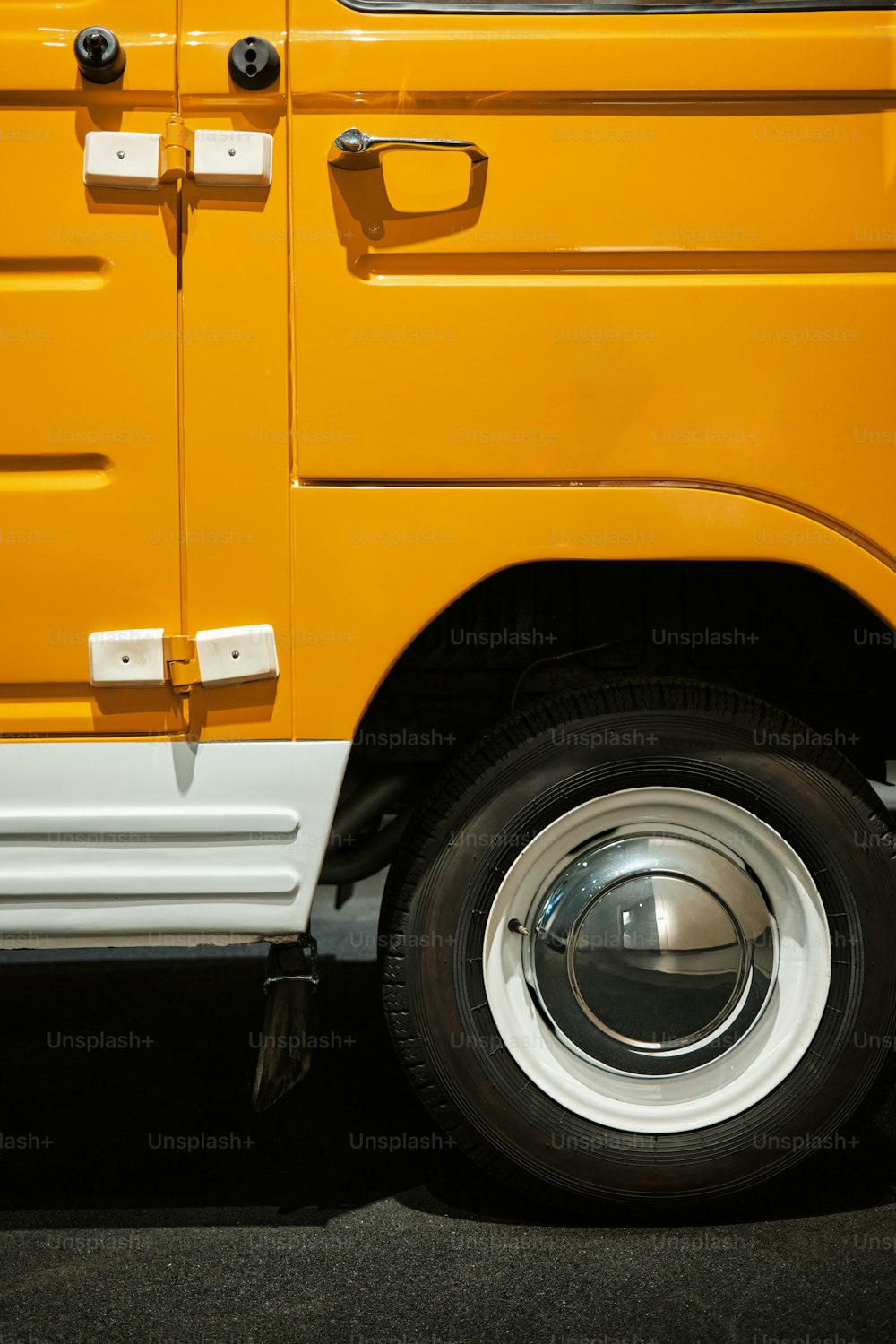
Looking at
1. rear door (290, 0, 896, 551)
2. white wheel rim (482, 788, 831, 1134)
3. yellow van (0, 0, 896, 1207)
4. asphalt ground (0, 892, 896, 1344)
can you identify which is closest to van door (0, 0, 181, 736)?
yellow van (0, 0, 896, 1207)

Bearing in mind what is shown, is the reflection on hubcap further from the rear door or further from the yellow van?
the rear door

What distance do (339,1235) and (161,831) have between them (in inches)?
32.5

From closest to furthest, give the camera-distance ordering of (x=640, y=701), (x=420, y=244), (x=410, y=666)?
(x=420, y=244)
(x=640, y=701)
(x=410, y=666)

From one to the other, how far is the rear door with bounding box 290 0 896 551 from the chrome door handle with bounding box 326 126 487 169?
0.01 m

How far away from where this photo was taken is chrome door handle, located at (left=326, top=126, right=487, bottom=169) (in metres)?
1.84

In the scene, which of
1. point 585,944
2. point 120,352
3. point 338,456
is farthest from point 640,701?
point 120,352

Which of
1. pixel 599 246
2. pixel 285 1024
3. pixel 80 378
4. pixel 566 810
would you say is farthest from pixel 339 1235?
pixel 599 246

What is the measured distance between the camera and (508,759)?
2098mm

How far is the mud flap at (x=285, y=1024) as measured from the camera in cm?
219

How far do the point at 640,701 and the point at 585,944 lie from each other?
0.47 metres

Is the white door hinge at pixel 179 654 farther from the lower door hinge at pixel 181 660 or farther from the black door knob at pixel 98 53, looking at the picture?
the black door knob at pixel 98 53

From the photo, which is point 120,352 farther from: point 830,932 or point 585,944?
point 830,932

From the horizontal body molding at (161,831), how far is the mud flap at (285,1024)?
210 mm

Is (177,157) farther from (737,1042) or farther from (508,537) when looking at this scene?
(737,1042)
